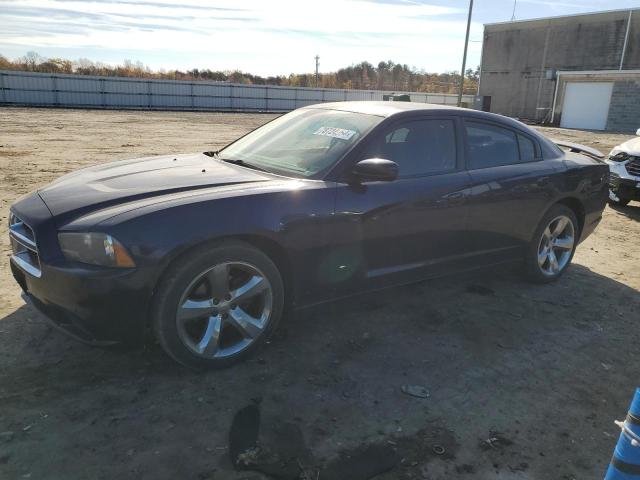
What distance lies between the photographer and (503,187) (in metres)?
4.30

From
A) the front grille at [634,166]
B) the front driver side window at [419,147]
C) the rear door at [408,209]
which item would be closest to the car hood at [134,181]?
the rear door at [408,209]

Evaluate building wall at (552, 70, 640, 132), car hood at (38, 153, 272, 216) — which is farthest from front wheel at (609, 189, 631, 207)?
building wall at (552, 70, 640, 132)

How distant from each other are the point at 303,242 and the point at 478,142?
197cm

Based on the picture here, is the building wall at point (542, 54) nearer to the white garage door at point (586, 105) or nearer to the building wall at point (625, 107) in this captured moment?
the white garage door at point (586, 105)

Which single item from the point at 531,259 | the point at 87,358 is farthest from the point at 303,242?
the point at 531,259

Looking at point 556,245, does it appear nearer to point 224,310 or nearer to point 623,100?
point 224,310

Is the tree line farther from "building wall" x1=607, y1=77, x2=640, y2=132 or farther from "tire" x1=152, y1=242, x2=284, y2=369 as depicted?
"tire" x1=152, y1=242, x2=284, y2=369

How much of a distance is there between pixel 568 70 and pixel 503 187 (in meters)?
35.5

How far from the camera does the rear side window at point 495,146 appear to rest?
13.9ft

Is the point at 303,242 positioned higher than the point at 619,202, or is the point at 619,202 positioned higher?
the point at 303,242

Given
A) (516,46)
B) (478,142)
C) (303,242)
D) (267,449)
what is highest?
(516,46)

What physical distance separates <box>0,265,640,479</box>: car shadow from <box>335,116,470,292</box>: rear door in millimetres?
512

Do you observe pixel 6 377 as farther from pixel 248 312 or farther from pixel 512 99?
pixel 512 99

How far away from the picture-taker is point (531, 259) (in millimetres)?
4809
